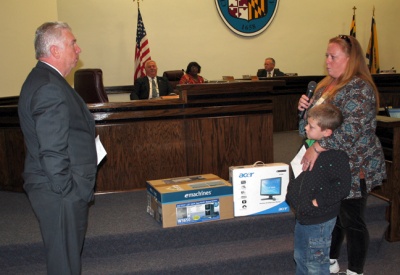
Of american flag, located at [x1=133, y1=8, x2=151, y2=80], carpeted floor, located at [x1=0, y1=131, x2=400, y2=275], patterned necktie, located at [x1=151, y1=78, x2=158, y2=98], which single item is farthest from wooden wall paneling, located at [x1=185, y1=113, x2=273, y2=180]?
american flag, located at [x1=133, y1=8, x2=151, y2=80]

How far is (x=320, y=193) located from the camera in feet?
7.31

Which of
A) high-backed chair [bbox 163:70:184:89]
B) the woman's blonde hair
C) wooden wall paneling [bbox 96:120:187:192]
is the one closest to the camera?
the woman's blonde hair

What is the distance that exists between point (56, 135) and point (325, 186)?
1.36m

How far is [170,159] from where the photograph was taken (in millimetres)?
4160

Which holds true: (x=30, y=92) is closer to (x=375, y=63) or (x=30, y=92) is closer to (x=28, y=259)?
(x=28, y=259)

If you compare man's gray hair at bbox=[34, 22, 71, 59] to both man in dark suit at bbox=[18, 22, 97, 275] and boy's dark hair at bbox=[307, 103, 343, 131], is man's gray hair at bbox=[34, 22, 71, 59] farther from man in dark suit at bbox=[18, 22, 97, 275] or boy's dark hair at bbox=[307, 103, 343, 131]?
boy's dark hair at bbox=[307, 103, 343, 131]

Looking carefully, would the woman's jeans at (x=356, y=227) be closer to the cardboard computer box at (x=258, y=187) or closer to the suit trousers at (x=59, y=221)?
the cardboard computer box at (x=258, y=187)

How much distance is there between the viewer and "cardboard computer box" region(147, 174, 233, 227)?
3.20 metres

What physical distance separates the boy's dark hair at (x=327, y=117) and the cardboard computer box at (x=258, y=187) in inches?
41.8

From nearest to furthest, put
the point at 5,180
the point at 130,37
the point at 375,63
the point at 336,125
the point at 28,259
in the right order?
1. the point at 336,125
2. the point at 28,259
3. the point at 5,180
4. the point at 130,37
5. the point at 375,63

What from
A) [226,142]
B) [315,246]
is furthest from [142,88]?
[315,246]

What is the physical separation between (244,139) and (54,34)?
251 cm

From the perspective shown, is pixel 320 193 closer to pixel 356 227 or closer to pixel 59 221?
pixel 356 227

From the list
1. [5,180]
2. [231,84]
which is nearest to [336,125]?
[231,84]
